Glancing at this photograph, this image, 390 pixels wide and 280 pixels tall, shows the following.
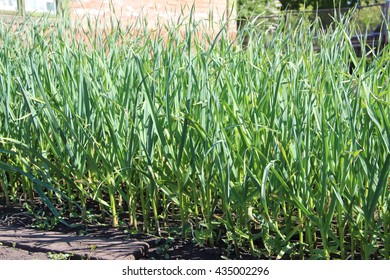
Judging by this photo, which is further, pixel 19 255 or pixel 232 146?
pixel 19 255

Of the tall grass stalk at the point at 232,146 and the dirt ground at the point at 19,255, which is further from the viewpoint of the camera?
the dirt ground at the point at 19,255

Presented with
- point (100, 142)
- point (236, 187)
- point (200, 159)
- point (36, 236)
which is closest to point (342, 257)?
point (236, 187)

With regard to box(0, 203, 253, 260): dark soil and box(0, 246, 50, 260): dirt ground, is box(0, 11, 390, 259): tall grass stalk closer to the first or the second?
box(0, 203, 253, 260): dark soil

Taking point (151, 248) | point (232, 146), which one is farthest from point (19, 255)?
point (232, 146)

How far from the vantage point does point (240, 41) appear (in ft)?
8.18

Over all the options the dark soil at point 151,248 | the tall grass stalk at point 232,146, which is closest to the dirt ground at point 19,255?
the dark soil at point 151,248

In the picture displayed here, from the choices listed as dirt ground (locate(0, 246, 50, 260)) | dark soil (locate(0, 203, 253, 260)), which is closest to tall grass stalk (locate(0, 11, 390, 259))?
dark soil (locate(0, 203, 253, 260))

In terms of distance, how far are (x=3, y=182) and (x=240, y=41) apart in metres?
1.14

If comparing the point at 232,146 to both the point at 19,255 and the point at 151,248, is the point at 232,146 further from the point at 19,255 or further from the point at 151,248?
the point at 19,255

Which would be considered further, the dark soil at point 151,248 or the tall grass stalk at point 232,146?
the dark soil at point 151,248

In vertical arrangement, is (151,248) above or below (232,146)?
below

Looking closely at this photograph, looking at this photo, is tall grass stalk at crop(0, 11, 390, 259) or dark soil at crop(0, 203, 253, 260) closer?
tall grass stalk at crop(0, 11, 390, 259)

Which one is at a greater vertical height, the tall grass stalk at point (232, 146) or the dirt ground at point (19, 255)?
the tall grass stalk at point (232, 146)

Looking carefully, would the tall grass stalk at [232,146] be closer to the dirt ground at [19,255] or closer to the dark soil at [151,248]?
the dark soil at [151,248]
